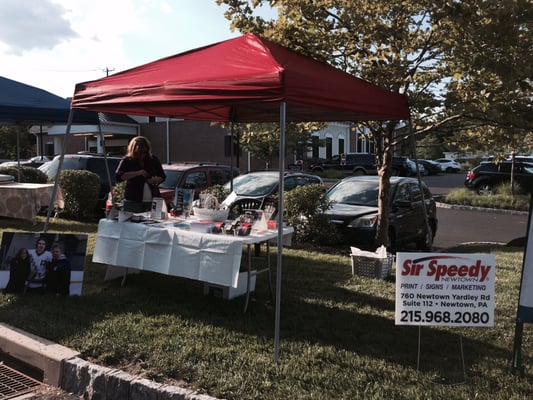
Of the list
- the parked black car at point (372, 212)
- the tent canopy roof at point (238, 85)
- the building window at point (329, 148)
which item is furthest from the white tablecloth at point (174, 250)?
the building window at point (329, 148)

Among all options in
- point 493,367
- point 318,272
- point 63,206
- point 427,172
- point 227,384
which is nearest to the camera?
point 227,384

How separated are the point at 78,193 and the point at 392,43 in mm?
7660

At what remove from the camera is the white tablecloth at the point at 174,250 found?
465 cm

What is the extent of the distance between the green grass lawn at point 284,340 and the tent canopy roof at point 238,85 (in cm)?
203

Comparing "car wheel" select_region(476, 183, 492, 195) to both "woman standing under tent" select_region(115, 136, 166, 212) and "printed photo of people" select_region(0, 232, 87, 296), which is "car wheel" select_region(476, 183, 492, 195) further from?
"printed photo of people" select_region(0, 232, 87, 296)

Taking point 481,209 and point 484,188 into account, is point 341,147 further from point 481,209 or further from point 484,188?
point 481,209

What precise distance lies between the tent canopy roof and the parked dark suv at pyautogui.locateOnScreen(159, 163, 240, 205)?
17.3ft

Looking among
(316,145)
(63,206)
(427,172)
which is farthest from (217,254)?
(427,172)

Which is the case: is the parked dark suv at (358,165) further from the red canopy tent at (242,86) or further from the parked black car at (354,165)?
the red canopy tent at (242,86)

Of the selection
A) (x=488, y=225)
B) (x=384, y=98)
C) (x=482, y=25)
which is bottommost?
(x=488, y=225)

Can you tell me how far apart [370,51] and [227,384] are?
522 cm

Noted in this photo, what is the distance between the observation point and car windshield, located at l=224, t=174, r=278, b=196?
10.2m

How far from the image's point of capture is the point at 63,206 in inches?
438

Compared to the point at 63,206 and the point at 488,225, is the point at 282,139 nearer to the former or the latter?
the point at 63,206
